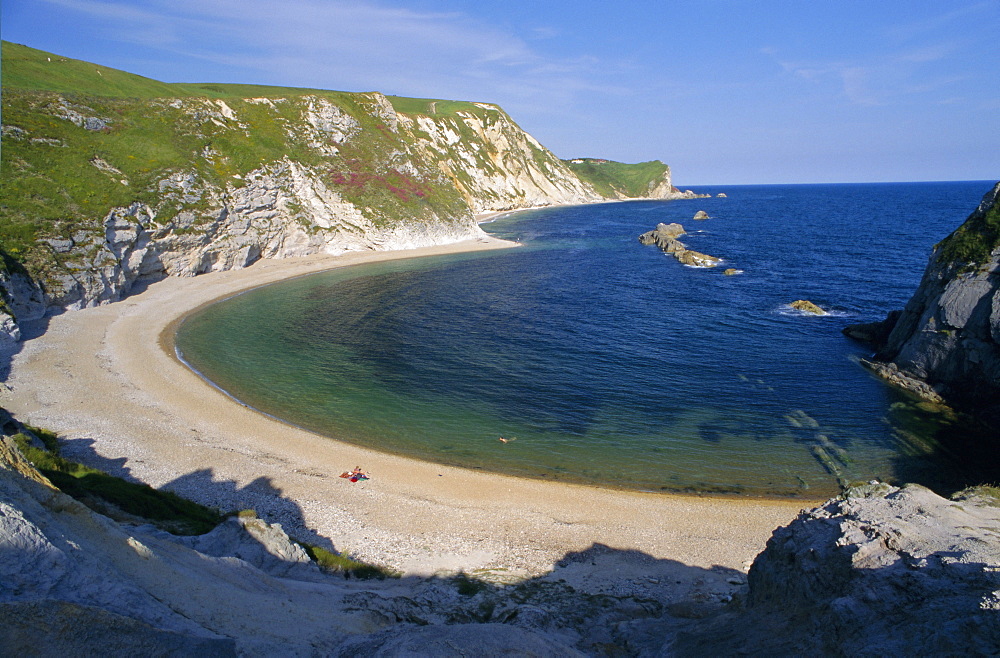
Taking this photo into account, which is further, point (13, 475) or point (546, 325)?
point (546, 325)

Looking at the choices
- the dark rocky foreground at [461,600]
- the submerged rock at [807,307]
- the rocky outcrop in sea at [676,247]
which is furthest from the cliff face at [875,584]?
the rocky outcrop in sea at [676,247]

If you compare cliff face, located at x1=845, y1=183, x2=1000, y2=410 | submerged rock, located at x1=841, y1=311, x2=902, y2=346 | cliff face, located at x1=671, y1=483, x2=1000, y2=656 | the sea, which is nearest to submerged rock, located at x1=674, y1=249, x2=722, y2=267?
the sea

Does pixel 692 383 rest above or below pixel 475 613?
above

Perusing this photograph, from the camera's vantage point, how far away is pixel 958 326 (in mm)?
30344

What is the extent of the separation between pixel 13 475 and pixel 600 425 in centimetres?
2243

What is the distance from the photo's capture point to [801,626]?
938 centimetres

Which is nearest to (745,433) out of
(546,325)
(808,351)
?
(808,351)

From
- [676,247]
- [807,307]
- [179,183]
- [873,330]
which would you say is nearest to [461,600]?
[873,330]

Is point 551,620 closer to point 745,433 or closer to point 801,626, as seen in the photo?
point 801,626

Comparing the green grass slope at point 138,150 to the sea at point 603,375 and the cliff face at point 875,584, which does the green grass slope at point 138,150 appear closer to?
the sea at point 603,375

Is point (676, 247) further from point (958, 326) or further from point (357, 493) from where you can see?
point (357, 493)

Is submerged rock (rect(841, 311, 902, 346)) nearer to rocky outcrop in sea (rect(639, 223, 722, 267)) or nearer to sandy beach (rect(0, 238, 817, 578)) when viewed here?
sandy beach (rect(0, 238, 817, 578))

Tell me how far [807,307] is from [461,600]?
45972 millimetres

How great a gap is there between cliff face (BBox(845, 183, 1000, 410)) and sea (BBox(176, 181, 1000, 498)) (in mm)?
1894
